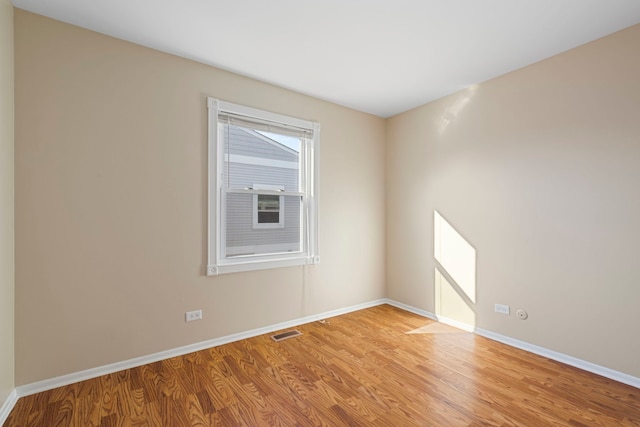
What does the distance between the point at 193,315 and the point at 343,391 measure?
5.08 ft

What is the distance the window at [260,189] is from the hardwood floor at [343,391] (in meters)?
0.95

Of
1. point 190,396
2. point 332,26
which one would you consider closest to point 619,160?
point 332,26

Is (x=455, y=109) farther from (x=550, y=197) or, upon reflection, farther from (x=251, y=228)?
(x=251, y=228)

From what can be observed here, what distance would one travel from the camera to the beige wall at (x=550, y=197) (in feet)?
7.60

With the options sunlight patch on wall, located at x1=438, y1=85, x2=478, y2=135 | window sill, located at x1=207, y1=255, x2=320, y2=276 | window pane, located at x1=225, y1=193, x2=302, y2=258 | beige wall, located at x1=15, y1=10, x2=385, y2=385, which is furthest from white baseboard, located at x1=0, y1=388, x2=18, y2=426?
sunlight patch on wall, located at x1=438, y1=85, x2=478, y2=135

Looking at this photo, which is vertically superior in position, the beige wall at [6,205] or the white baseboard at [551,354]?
the beige wall at [6,205]

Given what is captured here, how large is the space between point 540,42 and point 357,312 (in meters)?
3.42

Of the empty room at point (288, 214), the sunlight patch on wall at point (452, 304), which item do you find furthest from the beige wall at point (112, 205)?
the sunlight patch on wall at point (452, 304)

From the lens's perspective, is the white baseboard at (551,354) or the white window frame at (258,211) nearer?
the white baseboard at (551,354)

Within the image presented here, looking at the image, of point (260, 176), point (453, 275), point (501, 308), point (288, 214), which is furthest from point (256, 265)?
point (501, 308)

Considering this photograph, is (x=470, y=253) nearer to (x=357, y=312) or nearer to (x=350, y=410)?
(x=357, y=312)

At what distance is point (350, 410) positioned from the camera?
1965mm

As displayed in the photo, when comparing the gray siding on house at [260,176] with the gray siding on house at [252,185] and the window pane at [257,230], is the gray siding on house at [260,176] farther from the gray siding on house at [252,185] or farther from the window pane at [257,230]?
the window pane at [257,230]

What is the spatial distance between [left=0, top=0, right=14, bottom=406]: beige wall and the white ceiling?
339mm
